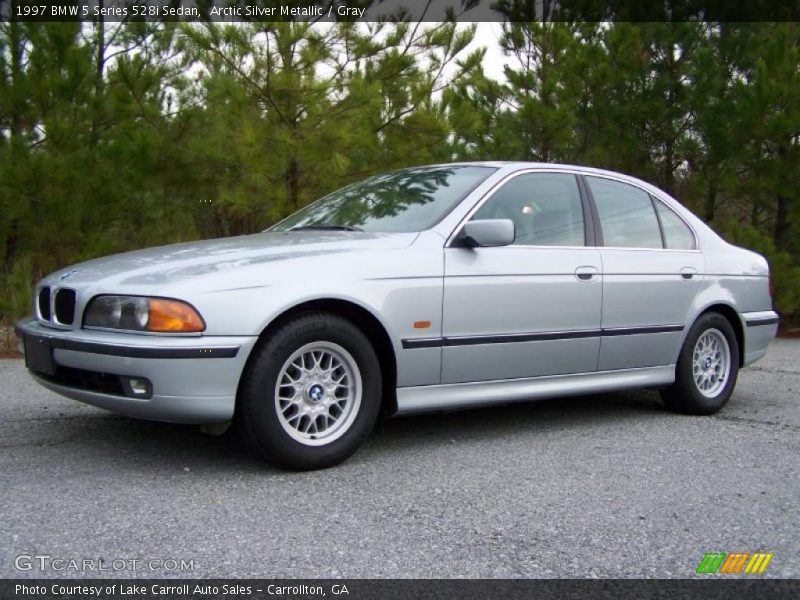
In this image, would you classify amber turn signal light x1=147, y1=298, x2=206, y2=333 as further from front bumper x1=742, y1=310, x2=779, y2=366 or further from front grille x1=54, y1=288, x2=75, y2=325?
front bumper x1=742, y1=310, x2=779, y2=366

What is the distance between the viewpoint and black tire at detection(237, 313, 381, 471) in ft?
12.1

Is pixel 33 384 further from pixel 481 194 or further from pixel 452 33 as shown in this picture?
pixel 452 33

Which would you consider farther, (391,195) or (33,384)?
(33,384)

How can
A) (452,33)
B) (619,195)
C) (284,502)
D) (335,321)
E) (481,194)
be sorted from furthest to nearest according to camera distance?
(452,33) → (619,195) → (481,194) → (335,321) → (284,502)

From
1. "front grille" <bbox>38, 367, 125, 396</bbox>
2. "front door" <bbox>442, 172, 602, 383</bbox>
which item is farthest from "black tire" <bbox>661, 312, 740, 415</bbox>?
"front grille" <bbox>38, 367, 125, 396</bbox>

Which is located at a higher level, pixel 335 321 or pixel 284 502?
pixel 335 321

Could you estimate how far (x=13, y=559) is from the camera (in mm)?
2760

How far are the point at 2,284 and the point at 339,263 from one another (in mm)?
5434

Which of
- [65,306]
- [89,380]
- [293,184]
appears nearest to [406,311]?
[89,380]

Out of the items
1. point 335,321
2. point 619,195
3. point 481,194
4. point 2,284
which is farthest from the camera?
point 2,284

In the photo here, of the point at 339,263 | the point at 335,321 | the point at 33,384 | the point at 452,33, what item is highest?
the point at 452,33

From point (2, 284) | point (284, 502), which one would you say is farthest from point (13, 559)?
point (2, 284)

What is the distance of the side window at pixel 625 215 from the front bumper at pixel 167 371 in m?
2.58

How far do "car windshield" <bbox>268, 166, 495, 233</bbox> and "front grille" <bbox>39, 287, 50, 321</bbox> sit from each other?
1.46 m
